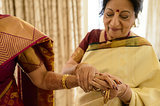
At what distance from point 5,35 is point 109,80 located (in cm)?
56

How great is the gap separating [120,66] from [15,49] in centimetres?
64

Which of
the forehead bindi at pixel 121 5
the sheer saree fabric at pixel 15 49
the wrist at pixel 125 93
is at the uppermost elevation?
the forehead bindi at pixel 121 5

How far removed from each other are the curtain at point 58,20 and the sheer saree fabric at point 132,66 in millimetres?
1046

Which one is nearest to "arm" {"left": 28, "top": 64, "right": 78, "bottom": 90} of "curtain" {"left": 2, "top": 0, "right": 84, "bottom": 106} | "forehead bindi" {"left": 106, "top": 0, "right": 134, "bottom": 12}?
"forehead bindi" {"left": 106, "top": 0, "right": 134, "bottom": 12}

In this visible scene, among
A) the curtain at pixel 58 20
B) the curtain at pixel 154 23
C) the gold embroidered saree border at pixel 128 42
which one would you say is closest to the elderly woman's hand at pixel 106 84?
the gold embroidered saree border at pixel 128 42

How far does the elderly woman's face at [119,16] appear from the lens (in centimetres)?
93

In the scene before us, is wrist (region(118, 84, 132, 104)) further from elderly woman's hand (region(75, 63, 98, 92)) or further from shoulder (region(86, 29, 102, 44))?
shoulder (region(86, 29, 102, 44))

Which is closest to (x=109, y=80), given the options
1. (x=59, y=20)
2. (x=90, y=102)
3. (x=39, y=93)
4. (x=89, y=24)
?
(x=90, y=102)

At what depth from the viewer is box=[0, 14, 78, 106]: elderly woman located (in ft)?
2.39

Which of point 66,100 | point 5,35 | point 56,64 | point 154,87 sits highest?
point 5,35

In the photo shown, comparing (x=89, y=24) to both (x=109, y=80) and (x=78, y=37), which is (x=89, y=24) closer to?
(x=78, y=37)

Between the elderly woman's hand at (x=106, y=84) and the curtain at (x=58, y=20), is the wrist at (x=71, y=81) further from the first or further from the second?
the curtain at (x=58, y=20)

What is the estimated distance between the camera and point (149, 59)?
37.5 inches

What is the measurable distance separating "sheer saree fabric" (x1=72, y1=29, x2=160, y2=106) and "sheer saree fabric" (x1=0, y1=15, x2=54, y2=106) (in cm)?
35
